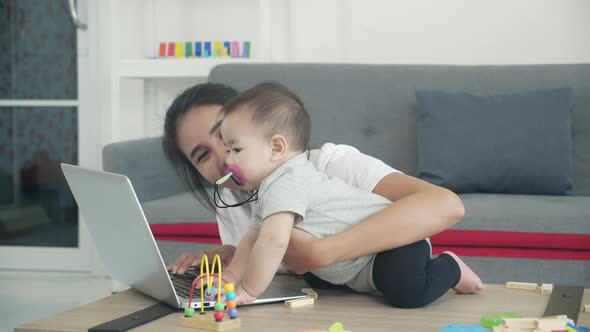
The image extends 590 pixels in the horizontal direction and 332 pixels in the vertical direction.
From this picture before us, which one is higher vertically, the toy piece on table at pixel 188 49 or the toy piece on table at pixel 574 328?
the toy piece on table at pixel 188 49

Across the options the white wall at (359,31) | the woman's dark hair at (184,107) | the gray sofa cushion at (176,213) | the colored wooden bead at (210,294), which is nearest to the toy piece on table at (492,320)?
the colored wooden bead at (210,294)

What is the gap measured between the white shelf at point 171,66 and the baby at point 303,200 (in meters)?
Result: 1.96

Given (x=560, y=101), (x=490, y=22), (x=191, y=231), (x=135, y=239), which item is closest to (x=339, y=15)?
(x=490, y=22)

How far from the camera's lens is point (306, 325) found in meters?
1.05

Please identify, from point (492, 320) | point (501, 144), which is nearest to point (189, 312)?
point (492, 320)

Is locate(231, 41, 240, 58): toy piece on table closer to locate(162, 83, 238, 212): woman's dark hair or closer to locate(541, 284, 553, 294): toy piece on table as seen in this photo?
locate(162, 83, 238, 212): woman's dark hair

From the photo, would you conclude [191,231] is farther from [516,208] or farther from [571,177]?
[571,177]

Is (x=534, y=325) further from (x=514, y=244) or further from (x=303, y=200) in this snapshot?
(x=514, y=244)

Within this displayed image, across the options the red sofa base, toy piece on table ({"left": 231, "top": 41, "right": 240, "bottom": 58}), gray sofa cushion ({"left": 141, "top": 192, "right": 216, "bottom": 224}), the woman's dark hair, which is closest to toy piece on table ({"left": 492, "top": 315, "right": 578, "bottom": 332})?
the woman's dark hair

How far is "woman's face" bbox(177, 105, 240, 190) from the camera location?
1521mm

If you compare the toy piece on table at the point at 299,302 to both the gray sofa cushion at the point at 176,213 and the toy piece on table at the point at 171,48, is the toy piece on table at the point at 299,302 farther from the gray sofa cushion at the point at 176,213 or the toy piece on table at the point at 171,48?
the toy piece on table at the point at 171,48

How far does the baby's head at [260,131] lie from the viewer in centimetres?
125

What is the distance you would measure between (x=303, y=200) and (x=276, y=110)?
17 cm

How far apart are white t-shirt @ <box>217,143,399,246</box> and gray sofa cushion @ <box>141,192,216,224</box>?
2.12ft
